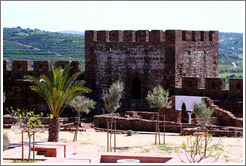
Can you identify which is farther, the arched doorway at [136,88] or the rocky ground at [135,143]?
the arched doorway at [136,88]

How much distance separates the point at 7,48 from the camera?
69.9 metres

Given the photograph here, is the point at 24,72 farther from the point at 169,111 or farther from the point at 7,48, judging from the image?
the point at 7,48

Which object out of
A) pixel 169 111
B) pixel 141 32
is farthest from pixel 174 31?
pixel 169 111

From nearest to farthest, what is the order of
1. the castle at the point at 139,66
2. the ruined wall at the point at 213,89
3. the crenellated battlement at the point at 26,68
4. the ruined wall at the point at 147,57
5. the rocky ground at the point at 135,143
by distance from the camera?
the rocky ground at the point at 135,143 < the ruined wall at the point at 213,89 < the castle at the point at 139,66 < the ruined wall at the point at 147,57 < the crenellated battlement at the point at 26,68

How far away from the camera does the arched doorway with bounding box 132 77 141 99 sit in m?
39.2

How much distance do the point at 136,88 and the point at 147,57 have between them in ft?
7.03

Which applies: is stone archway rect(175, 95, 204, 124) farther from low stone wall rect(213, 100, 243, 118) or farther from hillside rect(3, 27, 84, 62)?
hillside rect(3, 27, 84, 62)

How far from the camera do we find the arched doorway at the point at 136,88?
39.2m

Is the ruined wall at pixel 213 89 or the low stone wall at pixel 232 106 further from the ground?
the ruined wall at pixel 213 89

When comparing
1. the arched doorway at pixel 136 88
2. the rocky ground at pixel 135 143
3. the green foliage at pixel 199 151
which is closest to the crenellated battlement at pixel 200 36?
the arched doorway at pixel 136 88

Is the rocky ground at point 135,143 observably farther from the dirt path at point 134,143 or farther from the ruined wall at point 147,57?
the ruined wall at point 147,57

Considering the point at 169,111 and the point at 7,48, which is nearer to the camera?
the point at 169,111

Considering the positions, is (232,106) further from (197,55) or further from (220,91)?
(197,55)

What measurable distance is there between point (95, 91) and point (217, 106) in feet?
28.0
